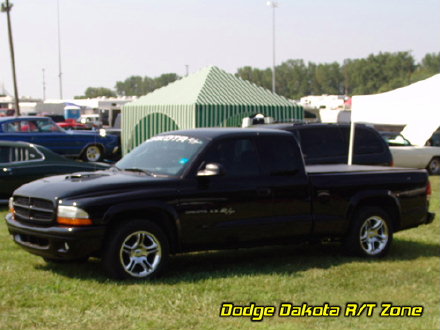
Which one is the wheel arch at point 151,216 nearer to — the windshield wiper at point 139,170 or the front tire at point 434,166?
the windshield wiper at point 139,170

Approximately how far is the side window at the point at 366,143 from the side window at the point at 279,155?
506cm

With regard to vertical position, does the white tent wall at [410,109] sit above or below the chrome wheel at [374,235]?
above

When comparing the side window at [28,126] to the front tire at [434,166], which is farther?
the front tire at [434,166]

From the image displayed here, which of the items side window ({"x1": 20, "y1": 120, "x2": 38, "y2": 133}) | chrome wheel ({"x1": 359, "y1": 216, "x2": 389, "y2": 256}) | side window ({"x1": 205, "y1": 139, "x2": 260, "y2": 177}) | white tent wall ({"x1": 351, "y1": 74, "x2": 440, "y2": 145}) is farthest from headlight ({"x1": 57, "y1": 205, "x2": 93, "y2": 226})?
side window ({"x1": 20, "y1": 120, "x2": 38, "y2": 133})

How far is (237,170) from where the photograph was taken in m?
7.91

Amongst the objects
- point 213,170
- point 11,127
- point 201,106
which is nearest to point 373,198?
point 213,170

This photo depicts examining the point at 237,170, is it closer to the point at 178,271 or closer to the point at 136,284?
the point at 178,271

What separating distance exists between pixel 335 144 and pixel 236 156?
531 cm

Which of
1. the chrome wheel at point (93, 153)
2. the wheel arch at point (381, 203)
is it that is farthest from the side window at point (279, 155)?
the chrome wheel at point (93, 153)

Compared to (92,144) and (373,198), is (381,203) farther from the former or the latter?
(92,144)

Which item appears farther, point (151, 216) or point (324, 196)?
point (324, 196)

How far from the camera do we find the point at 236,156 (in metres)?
7.99

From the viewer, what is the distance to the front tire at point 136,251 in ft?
23.1

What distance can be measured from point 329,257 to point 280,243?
100 cm
